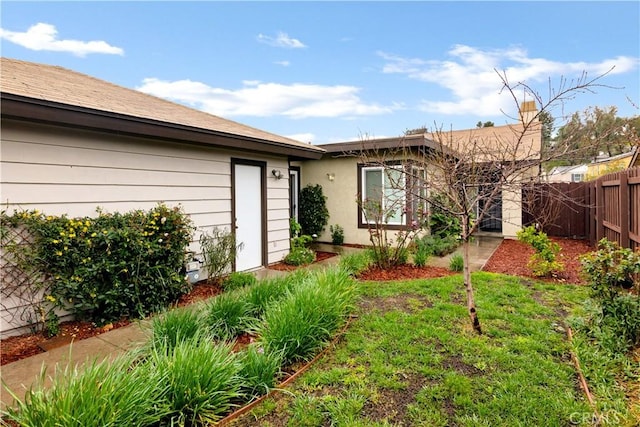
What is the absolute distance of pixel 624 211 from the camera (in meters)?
5.68

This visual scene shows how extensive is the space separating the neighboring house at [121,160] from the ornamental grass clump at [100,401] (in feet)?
9.56

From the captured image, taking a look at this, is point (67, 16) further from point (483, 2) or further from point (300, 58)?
point (483, 2)

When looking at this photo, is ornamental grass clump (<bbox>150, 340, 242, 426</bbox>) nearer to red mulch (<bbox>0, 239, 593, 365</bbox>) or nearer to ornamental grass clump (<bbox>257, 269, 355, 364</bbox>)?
ornamental grass clump (<bbox>257, 269, 355, 364</bbox>)

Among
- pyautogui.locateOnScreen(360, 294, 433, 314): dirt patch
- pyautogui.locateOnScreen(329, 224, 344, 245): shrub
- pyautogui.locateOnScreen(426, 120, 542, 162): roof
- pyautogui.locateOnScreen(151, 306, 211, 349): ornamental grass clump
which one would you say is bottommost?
pyautogui.locateOnScreen(360, 294, 433, 314): dirt patch

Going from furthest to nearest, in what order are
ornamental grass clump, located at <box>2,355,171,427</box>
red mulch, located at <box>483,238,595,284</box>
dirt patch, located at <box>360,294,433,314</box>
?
red mulch, located at <box>483,238,595,284</box>, dirt patch, located at <box>360,294,433,314</box>, ornamental grass clump, located at <box>2,355,171,427</box>

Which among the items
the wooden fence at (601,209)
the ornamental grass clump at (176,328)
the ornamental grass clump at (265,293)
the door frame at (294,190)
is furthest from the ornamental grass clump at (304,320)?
the door frame at (294,190)

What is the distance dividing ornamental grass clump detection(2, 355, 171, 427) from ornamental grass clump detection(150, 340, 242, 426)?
0.18 ft

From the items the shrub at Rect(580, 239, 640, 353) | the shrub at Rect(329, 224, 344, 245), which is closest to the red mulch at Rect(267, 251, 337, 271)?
the shrub at Rect(329, 224, 344, 245)

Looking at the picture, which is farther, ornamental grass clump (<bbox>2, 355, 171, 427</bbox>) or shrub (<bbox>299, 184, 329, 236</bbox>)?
shrub (<bbox>299, 184, 329, 236</bbox>)

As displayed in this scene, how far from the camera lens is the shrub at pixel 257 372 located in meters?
2.65

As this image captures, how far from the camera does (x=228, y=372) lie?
2.56 m

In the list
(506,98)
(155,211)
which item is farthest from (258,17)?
(506,98)

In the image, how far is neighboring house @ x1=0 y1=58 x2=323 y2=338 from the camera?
389 cm

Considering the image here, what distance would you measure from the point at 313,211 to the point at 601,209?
24.9ft
